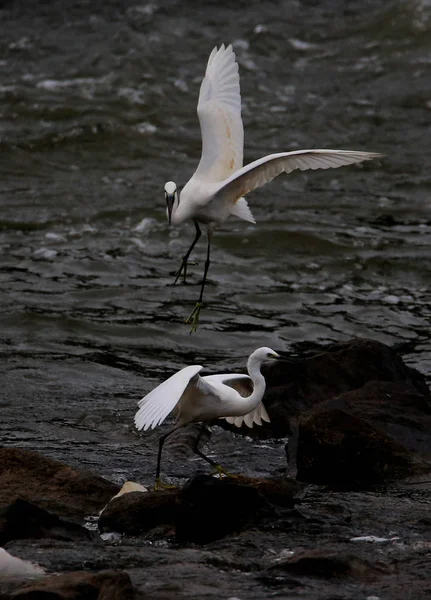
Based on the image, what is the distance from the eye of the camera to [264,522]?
6.20 m

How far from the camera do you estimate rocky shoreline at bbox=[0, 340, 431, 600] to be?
532cm

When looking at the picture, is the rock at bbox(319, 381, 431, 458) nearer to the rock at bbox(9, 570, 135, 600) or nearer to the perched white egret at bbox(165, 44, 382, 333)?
the perched white egret at bbox(165, 44, 382, 333)

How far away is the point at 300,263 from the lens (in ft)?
46.8

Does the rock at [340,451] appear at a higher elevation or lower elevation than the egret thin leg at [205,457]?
higher

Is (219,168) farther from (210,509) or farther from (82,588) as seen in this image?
(82,588)

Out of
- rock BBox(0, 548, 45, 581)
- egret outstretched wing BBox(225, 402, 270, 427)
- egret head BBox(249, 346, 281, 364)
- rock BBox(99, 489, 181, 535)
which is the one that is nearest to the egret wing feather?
egret outstretched wing BBox(225, 402, 270, 427)

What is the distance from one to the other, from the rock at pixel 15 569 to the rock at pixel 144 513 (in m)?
0.86

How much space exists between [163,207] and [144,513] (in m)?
9.52

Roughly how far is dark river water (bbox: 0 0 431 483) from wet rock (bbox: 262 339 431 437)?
492 millimetres

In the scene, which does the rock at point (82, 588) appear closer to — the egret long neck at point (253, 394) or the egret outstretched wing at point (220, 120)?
the egret long neck at point (253, 394)

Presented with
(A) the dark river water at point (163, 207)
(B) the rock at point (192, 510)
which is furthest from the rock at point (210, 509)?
(A) the dark river water at point (163, 207)

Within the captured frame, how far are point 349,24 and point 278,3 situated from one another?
1.45m

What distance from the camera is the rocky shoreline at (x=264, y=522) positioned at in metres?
5.32

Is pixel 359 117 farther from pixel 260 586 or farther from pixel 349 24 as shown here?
pixel 260 586
